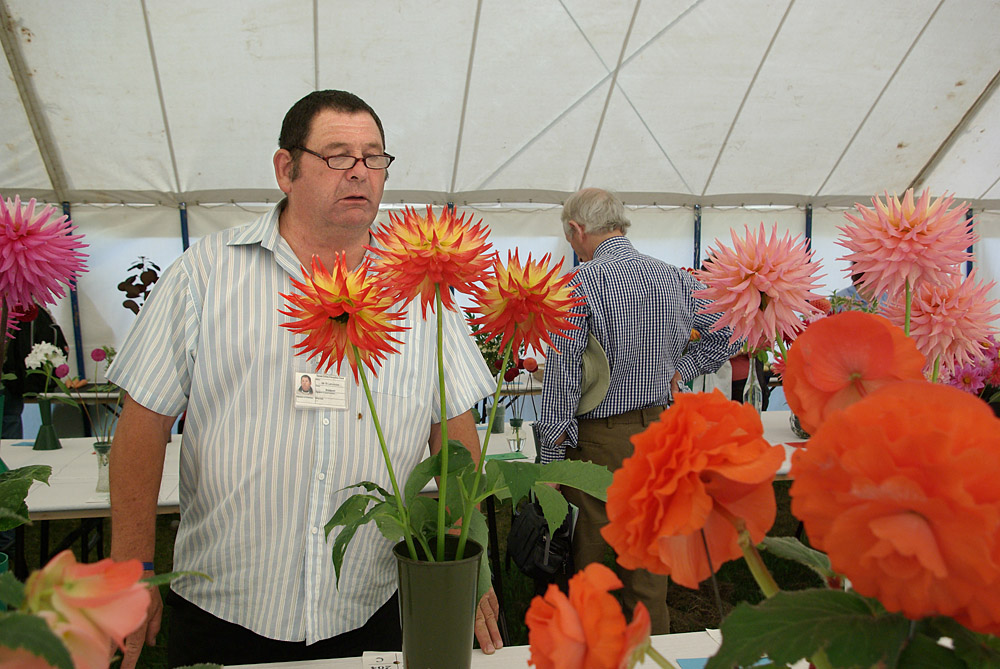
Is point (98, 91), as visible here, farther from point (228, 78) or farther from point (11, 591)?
point (11, 591)

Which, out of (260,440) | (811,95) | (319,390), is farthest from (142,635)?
(811,95)

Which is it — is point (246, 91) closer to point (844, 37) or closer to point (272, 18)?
point (272, 18)

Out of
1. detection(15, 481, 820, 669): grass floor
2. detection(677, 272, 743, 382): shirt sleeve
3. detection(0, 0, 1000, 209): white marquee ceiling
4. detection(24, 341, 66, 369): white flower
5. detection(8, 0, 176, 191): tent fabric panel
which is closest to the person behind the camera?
detection(677, 272, 743, 382): shirt sleeve

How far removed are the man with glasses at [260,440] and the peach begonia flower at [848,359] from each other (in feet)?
3.44

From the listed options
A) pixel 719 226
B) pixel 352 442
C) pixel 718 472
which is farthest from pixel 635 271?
pixel 719 226

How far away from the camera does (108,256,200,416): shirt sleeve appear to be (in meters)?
1.27

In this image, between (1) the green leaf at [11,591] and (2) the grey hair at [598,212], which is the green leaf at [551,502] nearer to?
(1) the green leaf at [11,591]

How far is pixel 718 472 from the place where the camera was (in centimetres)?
32

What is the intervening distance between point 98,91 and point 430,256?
253 inches

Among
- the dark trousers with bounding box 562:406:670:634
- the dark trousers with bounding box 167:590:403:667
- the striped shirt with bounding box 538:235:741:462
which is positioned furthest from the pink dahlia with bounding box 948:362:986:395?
the dark trousers with bounding box 167:590:403:667

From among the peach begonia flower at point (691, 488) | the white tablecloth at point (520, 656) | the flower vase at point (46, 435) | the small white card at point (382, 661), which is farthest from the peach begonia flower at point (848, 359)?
the flower vase at point (46, 435)

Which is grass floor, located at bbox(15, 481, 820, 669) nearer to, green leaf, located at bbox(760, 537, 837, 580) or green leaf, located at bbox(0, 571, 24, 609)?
green leaf, located at bbox(760, 537, 837, 580)

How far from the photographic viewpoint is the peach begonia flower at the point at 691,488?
309mm

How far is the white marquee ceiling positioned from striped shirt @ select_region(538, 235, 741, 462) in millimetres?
4150
